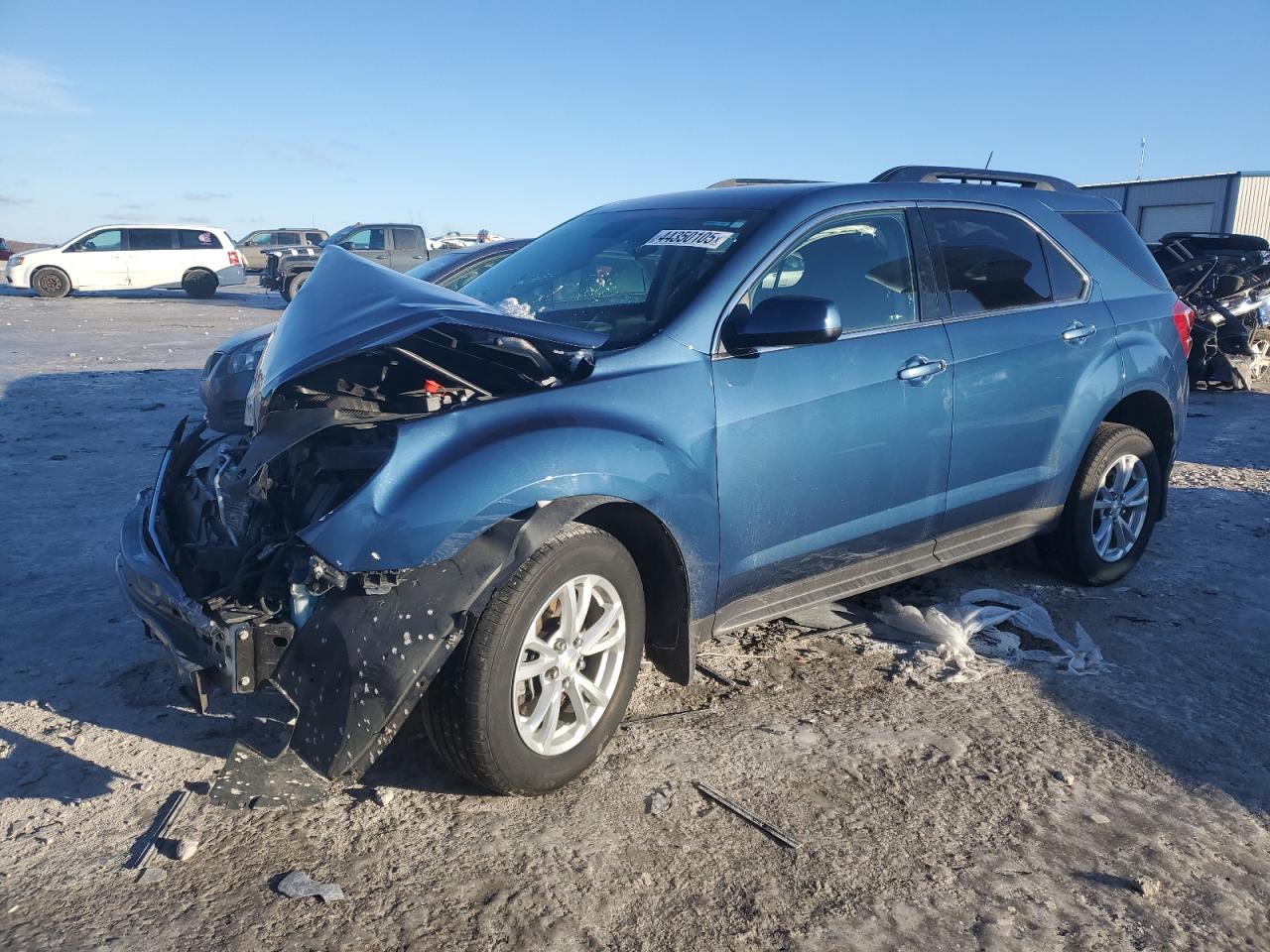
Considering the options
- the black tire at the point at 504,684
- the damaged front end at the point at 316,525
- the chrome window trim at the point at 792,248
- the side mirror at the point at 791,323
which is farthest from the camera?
the chrome window trim at the point at 792,248

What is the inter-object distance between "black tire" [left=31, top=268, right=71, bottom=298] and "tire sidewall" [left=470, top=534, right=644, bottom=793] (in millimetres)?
25738

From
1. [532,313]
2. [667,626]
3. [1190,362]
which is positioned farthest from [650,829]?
[1190,362]

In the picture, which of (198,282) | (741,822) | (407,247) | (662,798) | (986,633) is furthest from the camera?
(198,282)

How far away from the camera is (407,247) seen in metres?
23.7

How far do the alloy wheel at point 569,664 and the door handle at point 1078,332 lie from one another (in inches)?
100

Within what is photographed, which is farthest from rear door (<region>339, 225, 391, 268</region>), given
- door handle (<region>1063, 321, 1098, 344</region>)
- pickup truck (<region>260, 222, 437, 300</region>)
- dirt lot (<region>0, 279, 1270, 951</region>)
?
door handle (<region>1063, 321, 1098, 344</region>)

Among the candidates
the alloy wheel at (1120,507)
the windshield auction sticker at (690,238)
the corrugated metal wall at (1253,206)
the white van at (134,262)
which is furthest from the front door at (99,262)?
the corrugated metal wall at (1253,206)

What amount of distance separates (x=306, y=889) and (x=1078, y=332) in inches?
150

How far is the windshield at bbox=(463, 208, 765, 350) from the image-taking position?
3529mm

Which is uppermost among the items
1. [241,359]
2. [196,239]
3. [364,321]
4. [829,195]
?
[196,239]

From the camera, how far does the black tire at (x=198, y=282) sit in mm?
25375

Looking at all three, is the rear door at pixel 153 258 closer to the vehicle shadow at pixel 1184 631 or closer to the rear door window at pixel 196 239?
the rear door window at pixel 196 239

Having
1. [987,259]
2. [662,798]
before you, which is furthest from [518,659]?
[987,259]

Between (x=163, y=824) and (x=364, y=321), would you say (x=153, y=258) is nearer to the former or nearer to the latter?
(x=364, y=321)
